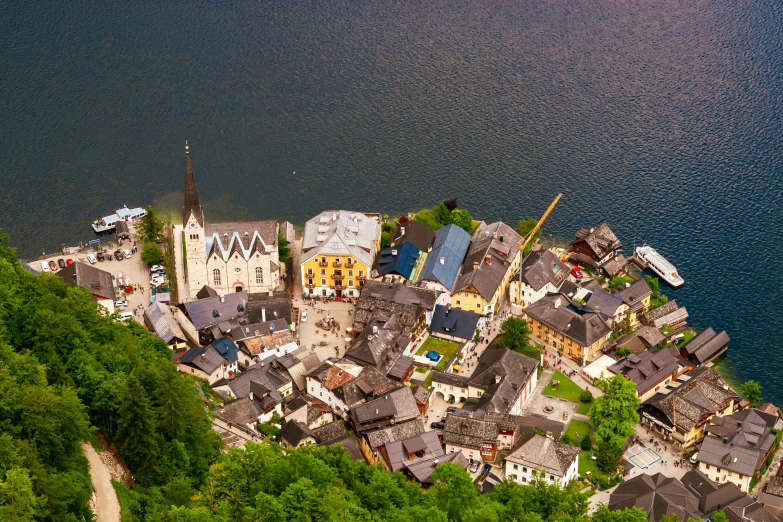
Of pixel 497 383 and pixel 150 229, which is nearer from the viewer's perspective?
pixel 497 383

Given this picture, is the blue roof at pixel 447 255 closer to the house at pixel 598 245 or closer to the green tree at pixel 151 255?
the house at pixel 598 245

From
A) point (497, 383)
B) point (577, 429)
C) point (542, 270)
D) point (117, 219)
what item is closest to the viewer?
point (577, 429)

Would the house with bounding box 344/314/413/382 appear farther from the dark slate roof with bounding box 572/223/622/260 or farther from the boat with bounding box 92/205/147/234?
the boat with bounding box 92/205/147/234

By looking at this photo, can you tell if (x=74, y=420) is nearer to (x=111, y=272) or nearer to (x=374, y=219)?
(x=111, y=272)

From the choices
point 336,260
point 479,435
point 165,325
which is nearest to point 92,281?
point 165,325

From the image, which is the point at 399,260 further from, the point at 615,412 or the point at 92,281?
the point at 92,281

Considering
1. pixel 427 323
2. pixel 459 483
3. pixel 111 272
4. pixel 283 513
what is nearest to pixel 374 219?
pixel 427 323

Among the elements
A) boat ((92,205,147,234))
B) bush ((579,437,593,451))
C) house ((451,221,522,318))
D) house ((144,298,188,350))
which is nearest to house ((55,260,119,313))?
house ((144,298,188,350))
